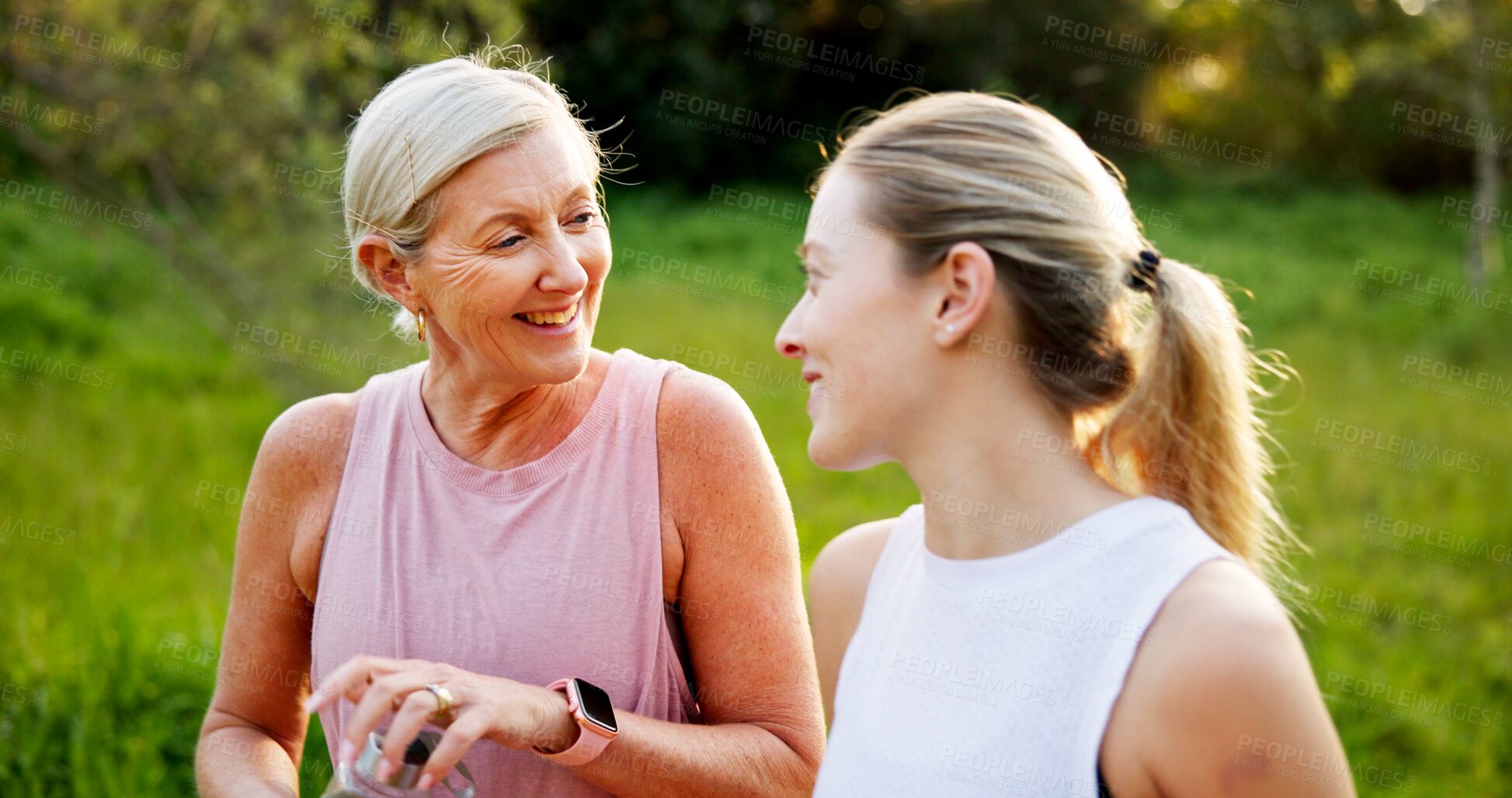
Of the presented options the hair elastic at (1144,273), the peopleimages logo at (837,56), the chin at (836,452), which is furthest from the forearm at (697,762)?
the peopleimages logo at (837,56)

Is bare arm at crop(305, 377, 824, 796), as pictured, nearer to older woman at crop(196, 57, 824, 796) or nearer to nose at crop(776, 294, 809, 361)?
older woman at crop(196, 57, 824, 796)

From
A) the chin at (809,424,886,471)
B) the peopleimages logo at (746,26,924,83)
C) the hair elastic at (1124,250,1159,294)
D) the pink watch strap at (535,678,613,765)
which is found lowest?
→ the pink watch strap at (535,678,613,765)

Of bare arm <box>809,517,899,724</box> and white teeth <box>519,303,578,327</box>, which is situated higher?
white teeth <box>519,303,578,327</box>

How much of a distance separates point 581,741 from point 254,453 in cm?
579

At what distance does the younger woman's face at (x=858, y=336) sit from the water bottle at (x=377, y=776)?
61 cm

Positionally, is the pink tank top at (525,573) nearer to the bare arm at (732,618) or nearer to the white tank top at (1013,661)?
the bare arm at (732,618)

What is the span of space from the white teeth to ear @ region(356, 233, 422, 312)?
226 mm

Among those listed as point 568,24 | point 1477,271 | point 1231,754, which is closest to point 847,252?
point 1231,754

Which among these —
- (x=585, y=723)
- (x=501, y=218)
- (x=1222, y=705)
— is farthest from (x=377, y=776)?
(x=1222, y=705)

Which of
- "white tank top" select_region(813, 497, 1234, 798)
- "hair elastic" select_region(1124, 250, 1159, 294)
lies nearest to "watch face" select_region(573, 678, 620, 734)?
"white tank top" select_region(813, 497, 1234, 798)

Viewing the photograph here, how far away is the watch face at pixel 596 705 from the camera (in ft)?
5.82

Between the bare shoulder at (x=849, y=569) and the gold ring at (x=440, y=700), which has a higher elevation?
the bare shoulder at (x=849, y=569)

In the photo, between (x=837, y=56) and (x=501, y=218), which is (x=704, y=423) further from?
(x=837, y=56)

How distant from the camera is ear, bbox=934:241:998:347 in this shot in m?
1.54
